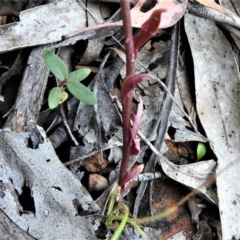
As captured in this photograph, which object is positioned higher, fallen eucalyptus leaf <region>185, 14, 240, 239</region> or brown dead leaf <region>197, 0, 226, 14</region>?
brown dead leaf <region>197, 0, 226, 14</region>

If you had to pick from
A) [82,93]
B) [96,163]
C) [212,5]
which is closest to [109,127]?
[96,163]

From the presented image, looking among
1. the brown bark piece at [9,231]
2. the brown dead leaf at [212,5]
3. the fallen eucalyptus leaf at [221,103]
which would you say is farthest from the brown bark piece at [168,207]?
the brown dead leaf at [212,5]

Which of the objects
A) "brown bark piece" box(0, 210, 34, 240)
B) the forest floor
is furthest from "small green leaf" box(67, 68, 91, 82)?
"brown bark piece" box(0, 210, 34, 240)

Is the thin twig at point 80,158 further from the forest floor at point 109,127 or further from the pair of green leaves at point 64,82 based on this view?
the pair of green leaves at point 64,82

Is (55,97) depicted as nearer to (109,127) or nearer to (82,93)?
(82,93)

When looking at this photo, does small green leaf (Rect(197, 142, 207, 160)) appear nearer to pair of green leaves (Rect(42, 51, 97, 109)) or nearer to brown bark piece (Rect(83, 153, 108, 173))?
brown bark piece (Rect(83, 153, 108, 173))

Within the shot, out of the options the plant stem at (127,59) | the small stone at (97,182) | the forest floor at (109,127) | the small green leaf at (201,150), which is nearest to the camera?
the plant stem at (127,59)

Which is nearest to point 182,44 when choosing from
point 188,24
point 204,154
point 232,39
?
point 188,24
